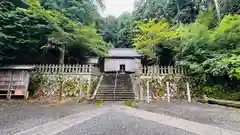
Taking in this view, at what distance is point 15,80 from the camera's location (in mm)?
7309

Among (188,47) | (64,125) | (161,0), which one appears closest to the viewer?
(64,125)

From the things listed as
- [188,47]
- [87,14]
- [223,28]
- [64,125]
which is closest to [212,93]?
[188,47]

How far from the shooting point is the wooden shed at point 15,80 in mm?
7162

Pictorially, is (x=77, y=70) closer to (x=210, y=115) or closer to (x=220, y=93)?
(x=210, y=115)

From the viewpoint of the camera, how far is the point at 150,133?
2846 mm

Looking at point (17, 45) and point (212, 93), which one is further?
point (17, 45)

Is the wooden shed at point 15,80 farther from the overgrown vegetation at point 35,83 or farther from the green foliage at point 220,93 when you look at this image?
the green foliage at point 220,93

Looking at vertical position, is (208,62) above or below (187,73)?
above

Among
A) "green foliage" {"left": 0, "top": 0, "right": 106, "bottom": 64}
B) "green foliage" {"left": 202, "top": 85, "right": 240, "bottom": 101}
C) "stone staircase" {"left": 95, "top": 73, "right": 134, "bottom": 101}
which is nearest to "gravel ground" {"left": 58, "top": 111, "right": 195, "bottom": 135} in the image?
"stone staircase" {"left": 95, "top": 73, "right": 134, "bottom": 101}

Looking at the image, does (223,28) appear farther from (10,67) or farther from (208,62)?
(10,67)

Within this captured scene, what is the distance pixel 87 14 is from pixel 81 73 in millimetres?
6137

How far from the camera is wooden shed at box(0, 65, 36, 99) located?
716 cm

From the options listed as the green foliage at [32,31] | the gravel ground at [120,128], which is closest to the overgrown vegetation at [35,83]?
the green foliage at [32,31]

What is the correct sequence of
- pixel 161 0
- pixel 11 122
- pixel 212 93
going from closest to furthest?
1. pixel 11 122
2. pixel 212 93
3. pixel 161 0
